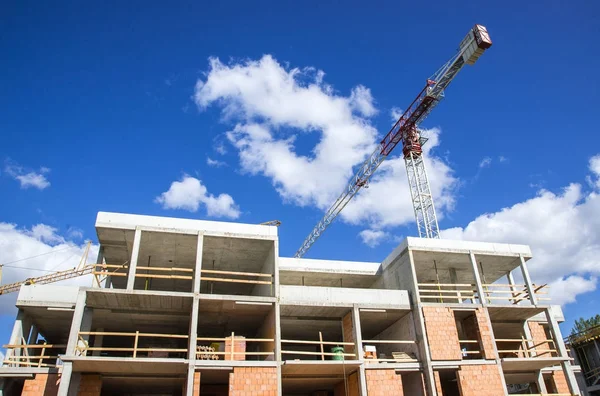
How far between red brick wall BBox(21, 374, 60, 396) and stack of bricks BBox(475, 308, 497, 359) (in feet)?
58.2

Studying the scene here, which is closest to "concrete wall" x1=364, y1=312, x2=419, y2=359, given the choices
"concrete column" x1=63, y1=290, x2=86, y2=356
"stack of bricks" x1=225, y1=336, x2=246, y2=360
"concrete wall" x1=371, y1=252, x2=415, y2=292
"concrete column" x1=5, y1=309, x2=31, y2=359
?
"concrete wall" x1=371, y1=252, x2=415, y2=292

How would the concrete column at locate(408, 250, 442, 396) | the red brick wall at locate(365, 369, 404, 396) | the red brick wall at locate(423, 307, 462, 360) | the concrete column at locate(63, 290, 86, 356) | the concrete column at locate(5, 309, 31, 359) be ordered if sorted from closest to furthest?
the concrete column at locate(63, 290, 86, 356) → the concrete column at locate(5, 309, 31, 359) → the red brick wall at locate(365, 369, 404, 396) → the concrete column at locate(408, 250, 442, 396) → the red brick wall at locate(423, 307, 462, 360)

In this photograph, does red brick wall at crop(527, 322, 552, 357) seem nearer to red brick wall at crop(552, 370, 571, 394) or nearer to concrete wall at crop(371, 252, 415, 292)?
red brick wall at crop(552, 370, 571, 394)

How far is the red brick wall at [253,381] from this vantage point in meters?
17.1

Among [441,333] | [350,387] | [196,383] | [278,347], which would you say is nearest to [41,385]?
[196,383]

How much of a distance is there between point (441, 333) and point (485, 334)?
7.29 ft

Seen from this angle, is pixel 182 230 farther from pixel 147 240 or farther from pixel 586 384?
pixel 586 384

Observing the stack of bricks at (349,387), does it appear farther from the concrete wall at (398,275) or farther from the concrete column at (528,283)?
the concrete column at (528,283)

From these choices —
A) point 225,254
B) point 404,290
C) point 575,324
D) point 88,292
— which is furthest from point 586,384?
point 575,324

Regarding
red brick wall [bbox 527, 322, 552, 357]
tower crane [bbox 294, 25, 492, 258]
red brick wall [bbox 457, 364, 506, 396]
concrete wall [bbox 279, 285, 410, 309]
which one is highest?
tower crane [bbox 294, 25, 492, 258]

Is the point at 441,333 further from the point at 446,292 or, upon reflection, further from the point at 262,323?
the point at 262,323

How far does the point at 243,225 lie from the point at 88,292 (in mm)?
6830

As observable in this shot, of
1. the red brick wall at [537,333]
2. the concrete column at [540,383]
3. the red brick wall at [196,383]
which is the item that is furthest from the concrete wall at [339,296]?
the red brick wall at [537,333]

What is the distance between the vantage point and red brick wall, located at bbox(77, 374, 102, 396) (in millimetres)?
17297
